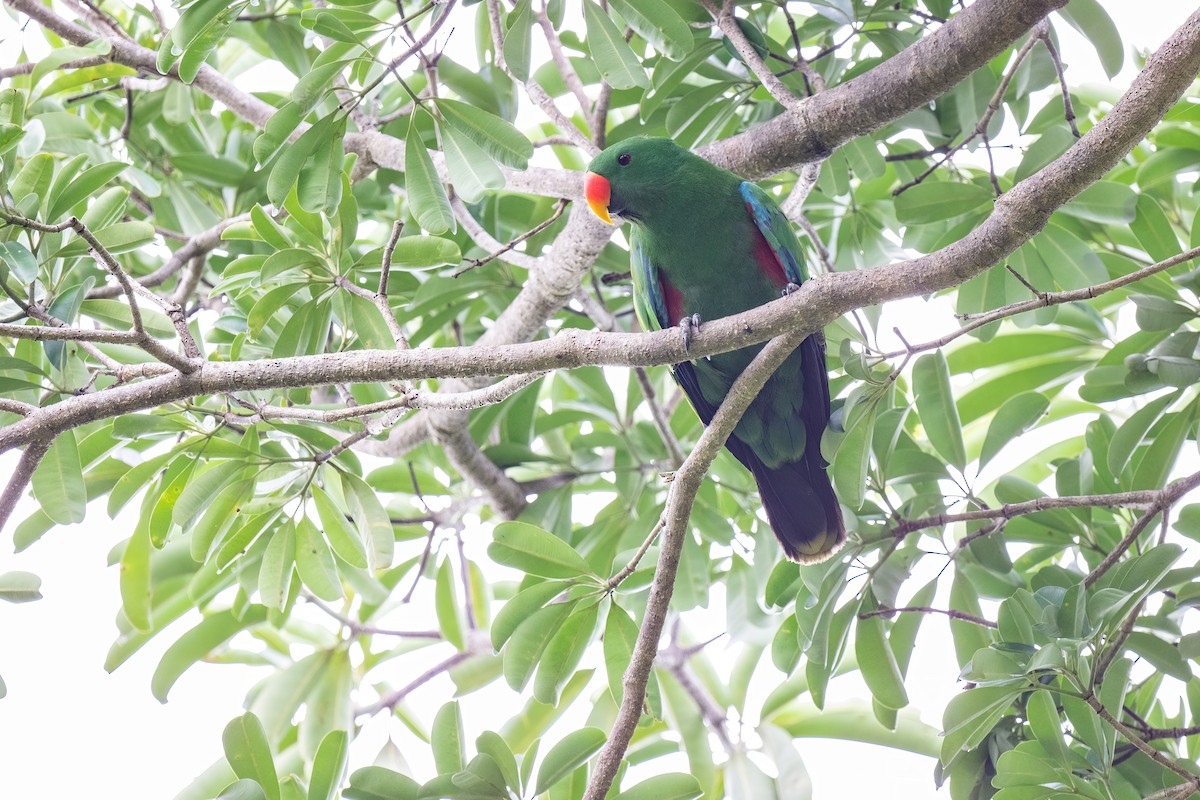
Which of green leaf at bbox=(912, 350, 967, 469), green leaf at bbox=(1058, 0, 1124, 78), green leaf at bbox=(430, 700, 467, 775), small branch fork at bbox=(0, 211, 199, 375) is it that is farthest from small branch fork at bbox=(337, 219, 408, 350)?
green leaf at bbox=(1058, 0, 1124, 78)

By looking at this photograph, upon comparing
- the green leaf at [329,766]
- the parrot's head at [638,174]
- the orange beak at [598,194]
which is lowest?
the green leaf at [329,766]

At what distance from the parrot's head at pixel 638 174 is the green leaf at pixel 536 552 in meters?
1.04

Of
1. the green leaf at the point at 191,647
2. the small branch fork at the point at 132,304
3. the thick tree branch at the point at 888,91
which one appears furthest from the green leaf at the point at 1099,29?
the green leaf at the point at 191,647

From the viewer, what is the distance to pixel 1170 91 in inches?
62.4

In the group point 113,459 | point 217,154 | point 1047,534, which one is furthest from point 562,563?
point 217,154

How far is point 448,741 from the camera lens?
8.06 ft

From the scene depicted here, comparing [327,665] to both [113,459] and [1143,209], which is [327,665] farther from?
[1143,209]

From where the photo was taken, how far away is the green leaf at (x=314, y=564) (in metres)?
2.78

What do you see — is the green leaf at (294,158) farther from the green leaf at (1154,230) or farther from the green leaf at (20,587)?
the green leaf at (1154,230)

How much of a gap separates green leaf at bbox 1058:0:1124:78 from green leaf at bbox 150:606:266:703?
328 cm

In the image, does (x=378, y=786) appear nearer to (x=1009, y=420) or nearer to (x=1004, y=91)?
(x=1009, y=420)

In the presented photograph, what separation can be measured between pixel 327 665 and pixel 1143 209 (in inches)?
128

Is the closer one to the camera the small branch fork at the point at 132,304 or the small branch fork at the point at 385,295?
the small branch fork at the point at 132,304

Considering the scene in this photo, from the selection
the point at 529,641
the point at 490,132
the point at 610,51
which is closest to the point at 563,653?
the point at 529,641
